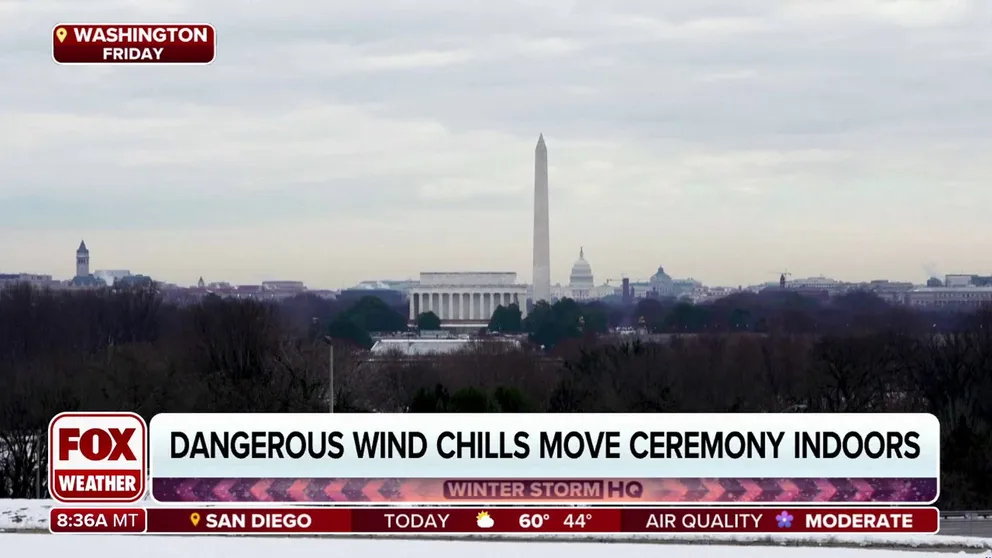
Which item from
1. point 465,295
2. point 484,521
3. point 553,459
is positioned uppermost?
point 465,295

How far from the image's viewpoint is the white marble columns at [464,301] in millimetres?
119250

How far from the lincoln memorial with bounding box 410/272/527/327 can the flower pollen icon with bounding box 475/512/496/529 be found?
109 meters

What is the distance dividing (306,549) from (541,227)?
300 ft

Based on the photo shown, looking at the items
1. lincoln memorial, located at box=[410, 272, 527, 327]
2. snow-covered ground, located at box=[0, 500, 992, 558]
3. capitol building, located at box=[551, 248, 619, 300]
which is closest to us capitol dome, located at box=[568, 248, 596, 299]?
capitol building, located at box=[551, 248, 619, 300]

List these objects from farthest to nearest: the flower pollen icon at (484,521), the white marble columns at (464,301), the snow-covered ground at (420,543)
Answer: the white marble columns at (464,301), the snow-covered ground at (420,543), the flower pollen icon at (484,521)

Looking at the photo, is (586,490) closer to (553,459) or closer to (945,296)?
(553,459)

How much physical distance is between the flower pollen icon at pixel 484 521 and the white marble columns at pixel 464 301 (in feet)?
359

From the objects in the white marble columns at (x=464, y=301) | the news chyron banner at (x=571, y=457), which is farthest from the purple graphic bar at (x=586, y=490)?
the white marble columns at (x=464, y=301)

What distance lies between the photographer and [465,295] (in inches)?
4724

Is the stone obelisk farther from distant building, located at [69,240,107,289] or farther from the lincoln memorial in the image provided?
distant building, located at [69,240,107,289]

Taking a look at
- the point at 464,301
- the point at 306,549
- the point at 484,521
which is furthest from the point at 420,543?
the point at 464,301

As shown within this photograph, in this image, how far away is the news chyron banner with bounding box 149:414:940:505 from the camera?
888 centimetres

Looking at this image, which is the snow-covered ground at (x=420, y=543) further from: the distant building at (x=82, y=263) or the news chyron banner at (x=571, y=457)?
the distant building at (x=82, y=263)

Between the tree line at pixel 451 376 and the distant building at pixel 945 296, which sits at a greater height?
the distant building at pixel 945 296
